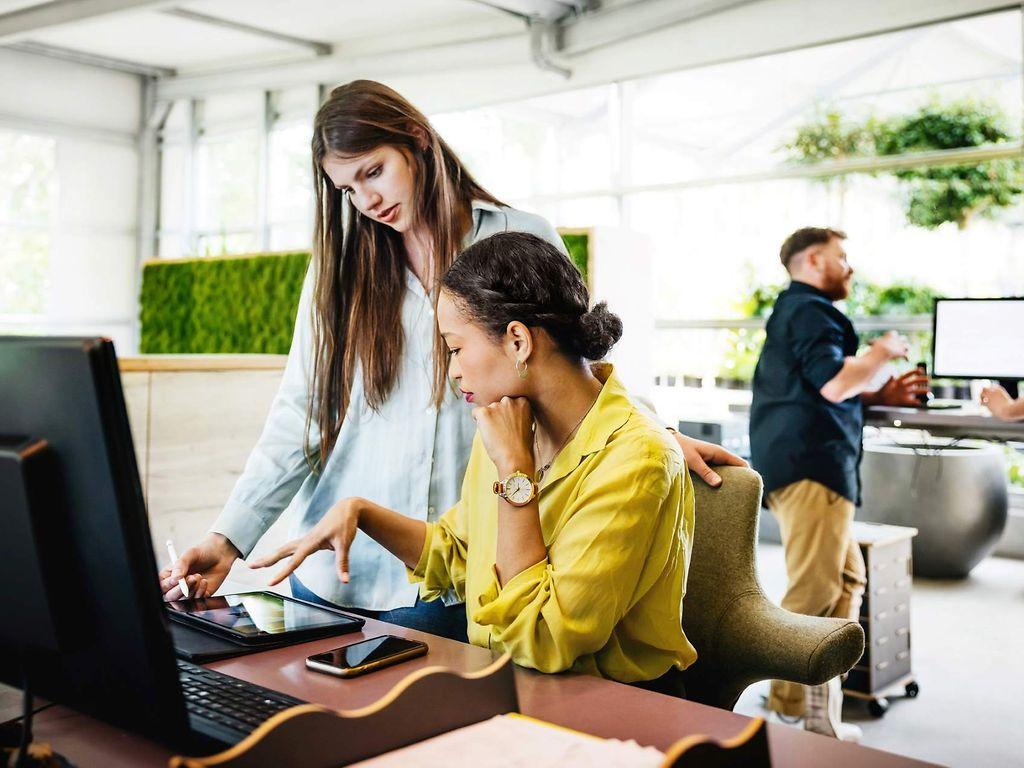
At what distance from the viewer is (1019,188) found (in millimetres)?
5980

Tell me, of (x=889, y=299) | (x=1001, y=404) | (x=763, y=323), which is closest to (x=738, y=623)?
(x=1001, y=404)

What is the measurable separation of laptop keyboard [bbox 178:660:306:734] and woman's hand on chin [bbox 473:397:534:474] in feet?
1.48

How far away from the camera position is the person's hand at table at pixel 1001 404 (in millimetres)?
3495

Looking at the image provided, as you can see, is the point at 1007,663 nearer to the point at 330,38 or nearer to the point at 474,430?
the point at 474,430

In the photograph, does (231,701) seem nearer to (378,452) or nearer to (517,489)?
(517,489)

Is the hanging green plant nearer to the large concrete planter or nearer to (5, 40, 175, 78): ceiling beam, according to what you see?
the large concrete planter

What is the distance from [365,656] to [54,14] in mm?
7987

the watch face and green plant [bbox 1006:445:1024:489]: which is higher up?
the watch face

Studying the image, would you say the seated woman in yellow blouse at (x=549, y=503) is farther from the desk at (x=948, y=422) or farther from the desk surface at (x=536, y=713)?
the desk at (x=948, y=422)

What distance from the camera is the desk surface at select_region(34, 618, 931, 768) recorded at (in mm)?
954

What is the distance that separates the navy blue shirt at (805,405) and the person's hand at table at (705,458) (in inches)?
67.9

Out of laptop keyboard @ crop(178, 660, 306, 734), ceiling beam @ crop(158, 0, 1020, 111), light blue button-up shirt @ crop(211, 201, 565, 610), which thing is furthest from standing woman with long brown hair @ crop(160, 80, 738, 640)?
ceiling beam @ crop(158, 0, 1020, 111)

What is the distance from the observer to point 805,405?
349 cm

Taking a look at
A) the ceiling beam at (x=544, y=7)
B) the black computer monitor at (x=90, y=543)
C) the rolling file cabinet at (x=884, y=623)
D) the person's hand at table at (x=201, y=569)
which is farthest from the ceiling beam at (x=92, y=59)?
the black computer monitor at (x=90, y=543)
